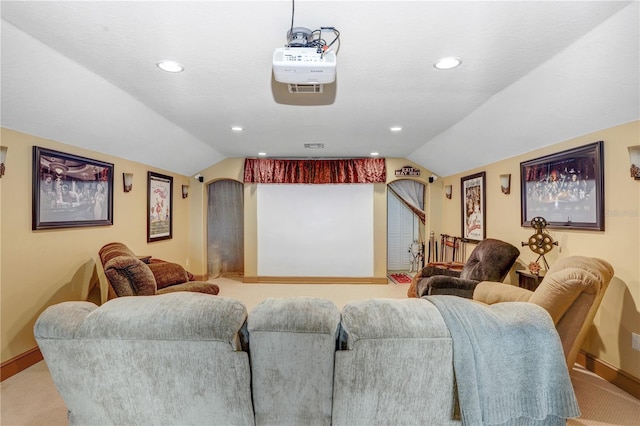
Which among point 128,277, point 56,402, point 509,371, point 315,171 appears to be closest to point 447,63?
point 509,371

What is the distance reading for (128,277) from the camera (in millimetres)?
2779

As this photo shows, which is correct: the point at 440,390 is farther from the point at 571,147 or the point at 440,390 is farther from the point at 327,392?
the point at 571,147

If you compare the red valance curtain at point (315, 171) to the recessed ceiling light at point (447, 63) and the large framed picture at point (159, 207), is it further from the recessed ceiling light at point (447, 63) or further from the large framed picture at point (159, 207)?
the recessed ceiling light at point (447, 63)

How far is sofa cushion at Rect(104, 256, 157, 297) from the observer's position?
8.95ft

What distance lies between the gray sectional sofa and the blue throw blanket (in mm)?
17

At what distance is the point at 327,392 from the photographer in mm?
1148

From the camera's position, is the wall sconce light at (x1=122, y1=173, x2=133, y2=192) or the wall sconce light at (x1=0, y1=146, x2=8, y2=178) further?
the wall sconce light at (x1=122, y1=173, x2=133, y2=192)

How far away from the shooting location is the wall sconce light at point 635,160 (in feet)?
7.22

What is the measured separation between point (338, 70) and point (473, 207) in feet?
11.4

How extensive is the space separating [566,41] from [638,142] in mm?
1088

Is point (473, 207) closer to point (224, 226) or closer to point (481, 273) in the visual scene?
point (481, 273)

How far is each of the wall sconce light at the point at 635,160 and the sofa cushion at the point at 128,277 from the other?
163 inches

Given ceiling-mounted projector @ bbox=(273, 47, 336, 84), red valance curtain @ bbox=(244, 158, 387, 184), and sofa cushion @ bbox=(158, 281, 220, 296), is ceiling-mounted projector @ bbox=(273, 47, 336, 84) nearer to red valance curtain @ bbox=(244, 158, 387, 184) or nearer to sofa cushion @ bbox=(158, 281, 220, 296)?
sofa cushion @ bbox=(158, 281, 220, 296)

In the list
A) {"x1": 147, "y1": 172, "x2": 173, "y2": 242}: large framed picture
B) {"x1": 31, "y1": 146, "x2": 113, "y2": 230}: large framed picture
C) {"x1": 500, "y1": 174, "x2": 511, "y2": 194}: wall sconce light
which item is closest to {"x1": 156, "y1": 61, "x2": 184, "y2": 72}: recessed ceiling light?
{"x1": 31, "y1": 146, "x2": 113, "y2": 230}: large framed picture
